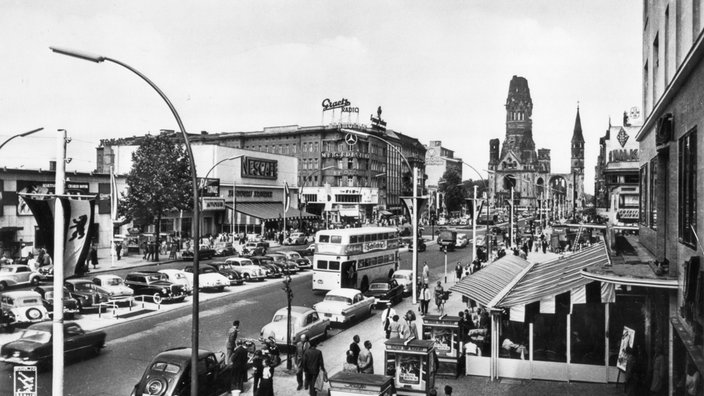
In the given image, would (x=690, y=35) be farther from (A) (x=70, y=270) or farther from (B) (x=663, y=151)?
(A) (x=70, y=270)

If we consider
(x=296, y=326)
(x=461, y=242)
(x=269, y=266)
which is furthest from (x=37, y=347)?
(x=461, y=242)

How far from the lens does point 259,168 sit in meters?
75.4

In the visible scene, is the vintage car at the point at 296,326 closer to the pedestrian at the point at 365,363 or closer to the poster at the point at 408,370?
the pedestrian at the point at 365,363

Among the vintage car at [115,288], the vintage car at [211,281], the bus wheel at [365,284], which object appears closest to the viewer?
the vintage car at [115,288]

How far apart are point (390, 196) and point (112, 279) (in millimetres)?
91763

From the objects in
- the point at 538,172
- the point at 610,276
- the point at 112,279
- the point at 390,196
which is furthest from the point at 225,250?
the point at 538,172

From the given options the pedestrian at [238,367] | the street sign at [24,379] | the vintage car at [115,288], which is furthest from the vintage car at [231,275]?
the street sign at [24,379]

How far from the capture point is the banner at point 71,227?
9.40 m

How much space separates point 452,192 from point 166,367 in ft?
384

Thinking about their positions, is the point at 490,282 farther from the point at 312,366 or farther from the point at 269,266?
the point at 269,266

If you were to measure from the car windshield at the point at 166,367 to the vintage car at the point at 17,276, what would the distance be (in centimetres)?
2085

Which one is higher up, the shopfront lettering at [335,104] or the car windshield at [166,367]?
the shopfront lettering at [335,104]

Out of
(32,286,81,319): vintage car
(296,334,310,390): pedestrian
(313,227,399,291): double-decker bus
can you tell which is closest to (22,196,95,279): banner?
(296,334,310,390): pedestrian

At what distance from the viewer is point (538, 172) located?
586 ft
